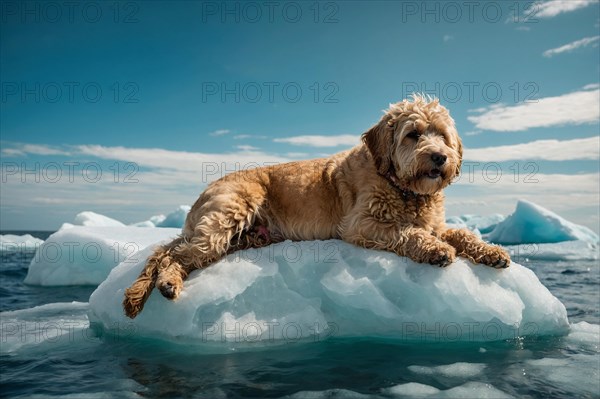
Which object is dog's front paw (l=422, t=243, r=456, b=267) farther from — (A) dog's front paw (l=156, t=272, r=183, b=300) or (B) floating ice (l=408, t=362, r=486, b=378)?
(A) dog's front paw (l=156, t=272, r=183, b=300)

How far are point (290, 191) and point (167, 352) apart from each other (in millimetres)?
2249

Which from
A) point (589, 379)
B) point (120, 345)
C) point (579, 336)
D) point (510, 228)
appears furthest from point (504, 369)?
point (510, 228)

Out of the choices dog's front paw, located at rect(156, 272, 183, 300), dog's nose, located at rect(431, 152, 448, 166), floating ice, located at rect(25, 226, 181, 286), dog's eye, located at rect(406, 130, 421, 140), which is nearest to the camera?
dog's nose, located at rect(431, 152, 448, 166)

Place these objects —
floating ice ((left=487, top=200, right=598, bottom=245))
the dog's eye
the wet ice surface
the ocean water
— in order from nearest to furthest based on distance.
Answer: the ocean water → the wet ice surface → the dog's eye → floating ice ((left=487, top=200, right=598, bottom=245))

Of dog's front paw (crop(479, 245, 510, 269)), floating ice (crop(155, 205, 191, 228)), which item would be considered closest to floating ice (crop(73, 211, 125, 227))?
floating ice (crop(155, 205, 191, 228))

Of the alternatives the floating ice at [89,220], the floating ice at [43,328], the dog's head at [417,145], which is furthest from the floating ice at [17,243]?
the dog's head at [417,145]

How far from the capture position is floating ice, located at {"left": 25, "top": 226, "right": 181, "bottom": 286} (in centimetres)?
1167

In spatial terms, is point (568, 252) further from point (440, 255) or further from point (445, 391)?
point (445, 391)

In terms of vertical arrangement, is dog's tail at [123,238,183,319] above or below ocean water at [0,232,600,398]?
above

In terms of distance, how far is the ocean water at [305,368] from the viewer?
11.9 ft

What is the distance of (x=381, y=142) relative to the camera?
5.03 m

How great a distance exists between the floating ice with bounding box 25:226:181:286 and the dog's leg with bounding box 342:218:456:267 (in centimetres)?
781

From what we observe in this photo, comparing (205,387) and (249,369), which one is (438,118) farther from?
(205,387)

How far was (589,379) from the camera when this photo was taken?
3926 millimetres
